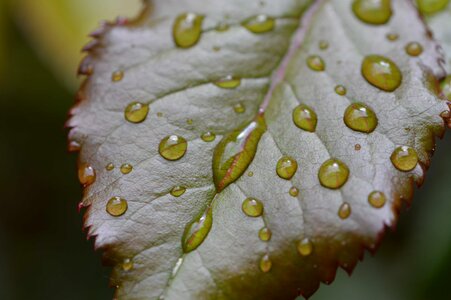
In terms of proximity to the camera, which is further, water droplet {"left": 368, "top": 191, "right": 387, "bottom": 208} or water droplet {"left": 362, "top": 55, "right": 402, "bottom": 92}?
water droplet {"left": 362, "top": 55, "right": 402, "bottom": 92}

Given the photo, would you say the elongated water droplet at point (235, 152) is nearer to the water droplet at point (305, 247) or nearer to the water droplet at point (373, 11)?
the water droplet at point (305, 247)

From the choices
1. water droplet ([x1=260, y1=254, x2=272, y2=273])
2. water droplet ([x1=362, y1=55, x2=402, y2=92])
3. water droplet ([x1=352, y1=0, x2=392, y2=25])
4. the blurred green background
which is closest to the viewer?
water droplet ([x1=260, y1=254, x2=272, y2=273])

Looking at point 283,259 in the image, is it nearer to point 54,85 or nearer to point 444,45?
point 444,45

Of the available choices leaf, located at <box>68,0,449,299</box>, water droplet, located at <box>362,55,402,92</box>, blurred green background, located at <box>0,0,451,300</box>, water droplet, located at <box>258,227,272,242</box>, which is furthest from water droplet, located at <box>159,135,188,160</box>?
blurred green background, located at <box>0,0,451,300</box>

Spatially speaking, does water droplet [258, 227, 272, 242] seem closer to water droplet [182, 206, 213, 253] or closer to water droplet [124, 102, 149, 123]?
water droplet [182, 206, 213, 253]

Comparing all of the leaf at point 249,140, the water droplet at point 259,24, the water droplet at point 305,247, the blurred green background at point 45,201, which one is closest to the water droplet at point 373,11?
the leaf at point 249,140

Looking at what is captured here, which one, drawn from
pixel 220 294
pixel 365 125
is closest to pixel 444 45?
pixel 365 125
